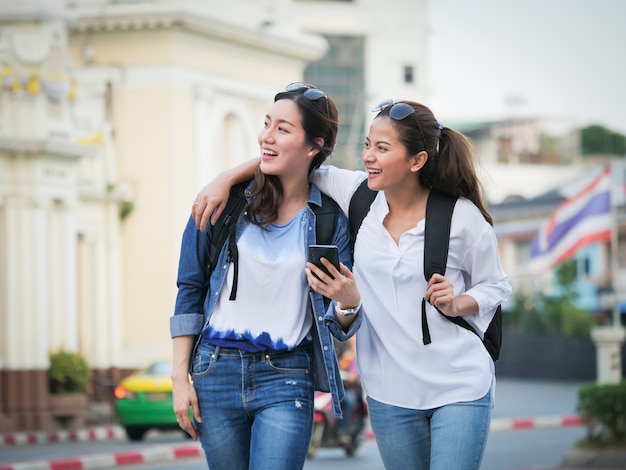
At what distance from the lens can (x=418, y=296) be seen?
215 inches

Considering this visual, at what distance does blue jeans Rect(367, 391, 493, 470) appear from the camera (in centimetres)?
535

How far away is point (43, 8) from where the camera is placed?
2750 cm

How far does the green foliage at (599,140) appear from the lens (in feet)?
381

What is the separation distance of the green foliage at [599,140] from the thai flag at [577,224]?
56.9 metres

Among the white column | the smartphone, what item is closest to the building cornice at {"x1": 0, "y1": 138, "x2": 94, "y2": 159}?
the white column

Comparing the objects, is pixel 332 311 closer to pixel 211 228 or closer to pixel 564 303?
pixel 211 228

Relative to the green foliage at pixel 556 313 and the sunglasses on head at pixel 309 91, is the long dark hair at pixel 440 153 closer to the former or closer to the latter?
the sunglasses on head at pixel 309 91

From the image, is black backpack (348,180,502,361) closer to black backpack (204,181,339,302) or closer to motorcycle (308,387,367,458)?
black backpack (204,181,339,302)

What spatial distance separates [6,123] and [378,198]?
71.1 feet

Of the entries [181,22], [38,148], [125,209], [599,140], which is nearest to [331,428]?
[38,148]

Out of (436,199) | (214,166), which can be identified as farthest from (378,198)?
(214,166)

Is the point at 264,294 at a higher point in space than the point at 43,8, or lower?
lower

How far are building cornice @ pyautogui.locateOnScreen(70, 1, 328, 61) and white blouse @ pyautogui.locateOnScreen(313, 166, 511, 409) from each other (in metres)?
32.2

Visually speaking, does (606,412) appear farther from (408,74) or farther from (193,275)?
(408,74)
